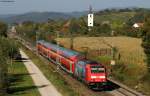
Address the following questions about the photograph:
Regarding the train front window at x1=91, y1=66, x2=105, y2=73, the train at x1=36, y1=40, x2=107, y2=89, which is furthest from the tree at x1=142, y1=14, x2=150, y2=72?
the train front window at x1=91, y1=66, x2=105, y2=73

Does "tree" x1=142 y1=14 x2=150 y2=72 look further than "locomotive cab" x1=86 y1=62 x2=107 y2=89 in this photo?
Yes

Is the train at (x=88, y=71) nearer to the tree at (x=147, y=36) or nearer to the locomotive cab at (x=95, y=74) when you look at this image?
the locomotive cab at (x=95, y=74)

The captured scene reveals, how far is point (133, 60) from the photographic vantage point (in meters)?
72.8

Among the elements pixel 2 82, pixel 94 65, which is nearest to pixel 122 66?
pixel 94 65

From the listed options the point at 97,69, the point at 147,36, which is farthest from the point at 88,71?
the point at 147,36

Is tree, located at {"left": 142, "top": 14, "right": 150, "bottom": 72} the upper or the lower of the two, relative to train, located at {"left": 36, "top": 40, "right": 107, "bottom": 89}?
upper

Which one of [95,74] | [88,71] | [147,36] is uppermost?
[147,36]

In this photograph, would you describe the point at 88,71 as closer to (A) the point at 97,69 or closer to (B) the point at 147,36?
(A) the point at 97,69

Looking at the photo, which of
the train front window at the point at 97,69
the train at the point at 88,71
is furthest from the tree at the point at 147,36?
the train front window at the point at 97,69

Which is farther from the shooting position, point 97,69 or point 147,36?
point 147,36

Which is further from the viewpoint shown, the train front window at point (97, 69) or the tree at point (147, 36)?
the tree at point (147, 36)

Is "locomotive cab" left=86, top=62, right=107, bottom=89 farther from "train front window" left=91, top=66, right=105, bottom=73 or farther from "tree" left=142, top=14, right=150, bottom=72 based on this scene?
"tree" left=142, top=14, right=150, bottom=72

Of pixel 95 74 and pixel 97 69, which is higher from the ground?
pixel 97 69

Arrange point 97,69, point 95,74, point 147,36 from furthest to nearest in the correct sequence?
1. point 147,36
2. point 97,69
3. point 95,74
